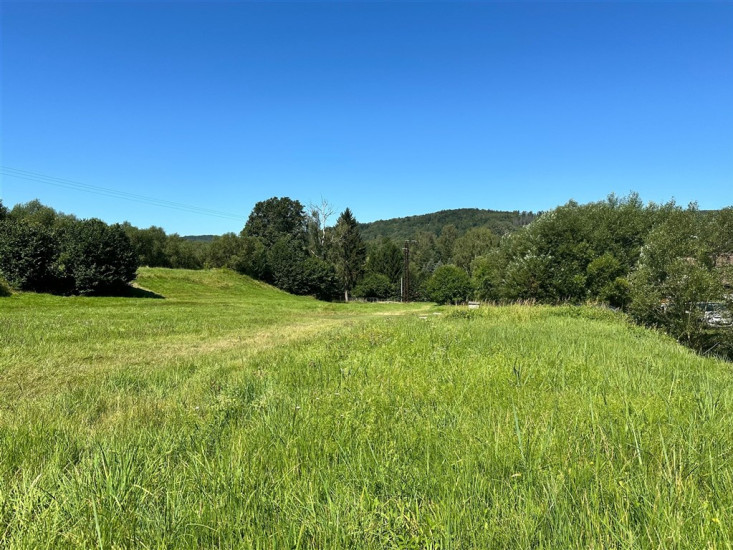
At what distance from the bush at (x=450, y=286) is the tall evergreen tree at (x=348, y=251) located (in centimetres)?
1785

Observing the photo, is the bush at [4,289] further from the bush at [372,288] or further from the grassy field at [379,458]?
the bush at [372,288]

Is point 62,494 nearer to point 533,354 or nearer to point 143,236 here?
point 533,354

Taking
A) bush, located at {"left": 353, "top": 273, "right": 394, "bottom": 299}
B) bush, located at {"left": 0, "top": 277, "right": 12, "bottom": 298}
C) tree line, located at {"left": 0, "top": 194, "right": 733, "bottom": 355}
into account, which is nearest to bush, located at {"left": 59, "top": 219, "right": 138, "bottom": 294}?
tree line, located at {"left": 0, "top": 194, "right": 733, "bottom": 355}

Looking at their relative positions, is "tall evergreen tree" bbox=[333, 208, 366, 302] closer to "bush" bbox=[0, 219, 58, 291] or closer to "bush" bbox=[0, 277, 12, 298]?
"bush" bbox=[0, 219, 58, 291]

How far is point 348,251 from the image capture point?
64.6m

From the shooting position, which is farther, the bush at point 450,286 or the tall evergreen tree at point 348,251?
the tall evergreen tree at point 348,251

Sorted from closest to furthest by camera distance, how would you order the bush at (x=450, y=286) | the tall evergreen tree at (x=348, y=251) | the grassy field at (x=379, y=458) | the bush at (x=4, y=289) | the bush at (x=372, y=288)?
the grassy field at (x=379, y=458) < the bush at (x=4, y=289) < the bush at (x=450, y=286) < the tall evergreen tree at (x=348, y=251) < the bush at (x=372, y=288)

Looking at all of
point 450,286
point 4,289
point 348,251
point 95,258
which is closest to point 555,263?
point 450,286

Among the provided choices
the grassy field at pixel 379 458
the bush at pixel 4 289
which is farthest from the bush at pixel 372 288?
the grassy field at pixel 379 458

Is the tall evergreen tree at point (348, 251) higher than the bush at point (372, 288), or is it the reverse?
the tall evergreen tree at point (348, 251)

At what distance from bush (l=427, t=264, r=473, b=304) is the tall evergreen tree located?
1785 centimetres

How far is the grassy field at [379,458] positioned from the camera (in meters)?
1.74

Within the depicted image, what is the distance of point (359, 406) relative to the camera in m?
3.56

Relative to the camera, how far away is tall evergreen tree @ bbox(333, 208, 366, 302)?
6119 cm
